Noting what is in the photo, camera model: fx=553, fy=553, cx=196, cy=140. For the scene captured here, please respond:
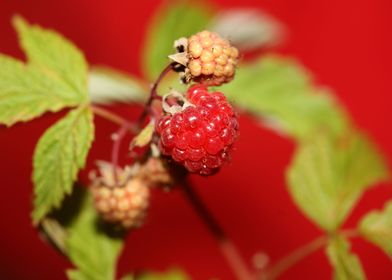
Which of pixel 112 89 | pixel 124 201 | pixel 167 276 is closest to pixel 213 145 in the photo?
pixel 124 201

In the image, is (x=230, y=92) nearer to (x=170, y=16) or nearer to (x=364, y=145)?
(x=170, y=16)

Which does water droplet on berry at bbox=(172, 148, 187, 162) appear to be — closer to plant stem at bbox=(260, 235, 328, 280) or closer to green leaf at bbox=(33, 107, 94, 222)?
green leaf at bbox=(33, 107, 94, 222)

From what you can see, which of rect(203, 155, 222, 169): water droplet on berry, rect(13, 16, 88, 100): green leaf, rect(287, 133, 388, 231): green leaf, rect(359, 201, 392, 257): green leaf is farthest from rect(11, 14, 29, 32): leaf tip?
rect(359, 201, 392, 257): green leaf

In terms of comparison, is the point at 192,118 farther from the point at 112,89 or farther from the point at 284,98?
the point at 284,98

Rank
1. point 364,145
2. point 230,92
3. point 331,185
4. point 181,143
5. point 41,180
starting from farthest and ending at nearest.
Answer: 1. point 230,92
2. point 364,145
3. point 331,185
4. point 41,180
5. point 181,143

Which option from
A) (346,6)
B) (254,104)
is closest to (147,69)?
(254,104)

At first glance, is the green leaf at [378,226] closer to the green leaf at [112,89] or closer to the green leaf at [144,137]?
the green leaf at [144,137]

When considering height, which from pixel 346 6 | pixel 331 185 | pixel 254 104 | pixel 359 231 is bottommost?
pixel 359 231
